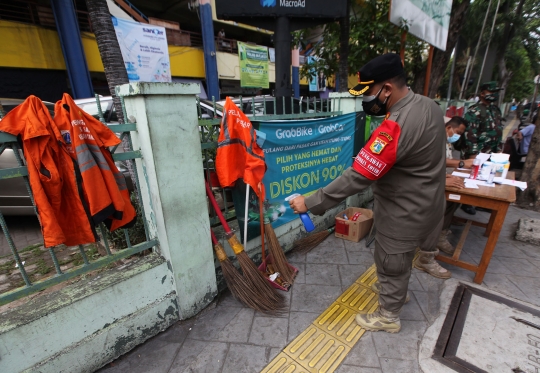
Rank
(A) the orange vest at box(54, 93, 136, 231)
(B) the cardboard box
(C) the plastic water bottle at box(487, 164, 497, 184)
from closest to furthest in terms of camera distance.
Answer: (A) the orange vest at box(54, 93, 136, 231), (C) the plastic water bottle at box(487, 164, 497, 184), (B) the cardboard box

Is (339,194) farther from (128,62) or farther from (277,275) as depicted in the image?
(128,62)

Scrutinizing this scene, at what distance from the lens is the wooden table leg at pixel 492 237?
95.0 inches

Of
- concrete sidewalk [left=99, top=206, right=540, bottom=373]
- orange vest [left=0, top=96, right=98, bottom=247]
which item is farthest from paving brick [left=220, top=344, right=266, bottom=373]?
orange vest [left=0, top=96, right=98, bottom=247]

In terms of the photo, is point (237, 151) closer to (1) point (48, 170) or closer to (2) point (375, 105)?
(2) point (375, 105)

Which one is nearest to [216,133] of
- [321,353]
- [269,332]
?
[269,332]

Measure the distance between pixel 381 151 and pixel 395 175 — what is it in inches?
12.6

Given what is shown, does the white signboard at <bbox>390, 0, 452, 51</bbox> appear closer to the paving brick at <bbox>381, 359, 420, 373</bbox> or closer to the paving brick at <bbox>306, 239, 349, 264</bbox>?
the paving brick at <bbox>306, 239, 349, 264</bbox>

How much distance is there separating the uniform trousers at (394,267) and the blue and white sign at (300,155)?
4.08 ft

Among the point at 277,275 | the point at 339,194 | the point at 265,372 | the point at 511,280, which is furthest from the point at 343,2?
the point at 265,372

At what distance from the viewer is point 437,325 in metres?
2.19

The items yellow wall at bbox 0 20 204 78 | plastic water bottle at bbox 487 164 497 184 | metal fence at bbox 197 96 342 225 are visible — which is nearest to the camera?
metal fence at bbox 197 96 342 225

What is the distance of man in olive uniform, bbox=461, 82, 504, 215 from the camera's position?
155 inches

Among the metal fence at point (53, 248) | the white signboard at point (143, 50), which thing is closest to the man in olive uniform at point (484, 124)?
the metal fence at point (53, 248)

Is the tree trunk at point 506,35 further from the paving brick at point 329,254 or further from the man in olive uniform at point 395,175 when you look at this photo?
the man in olive uniform at point 395,175
